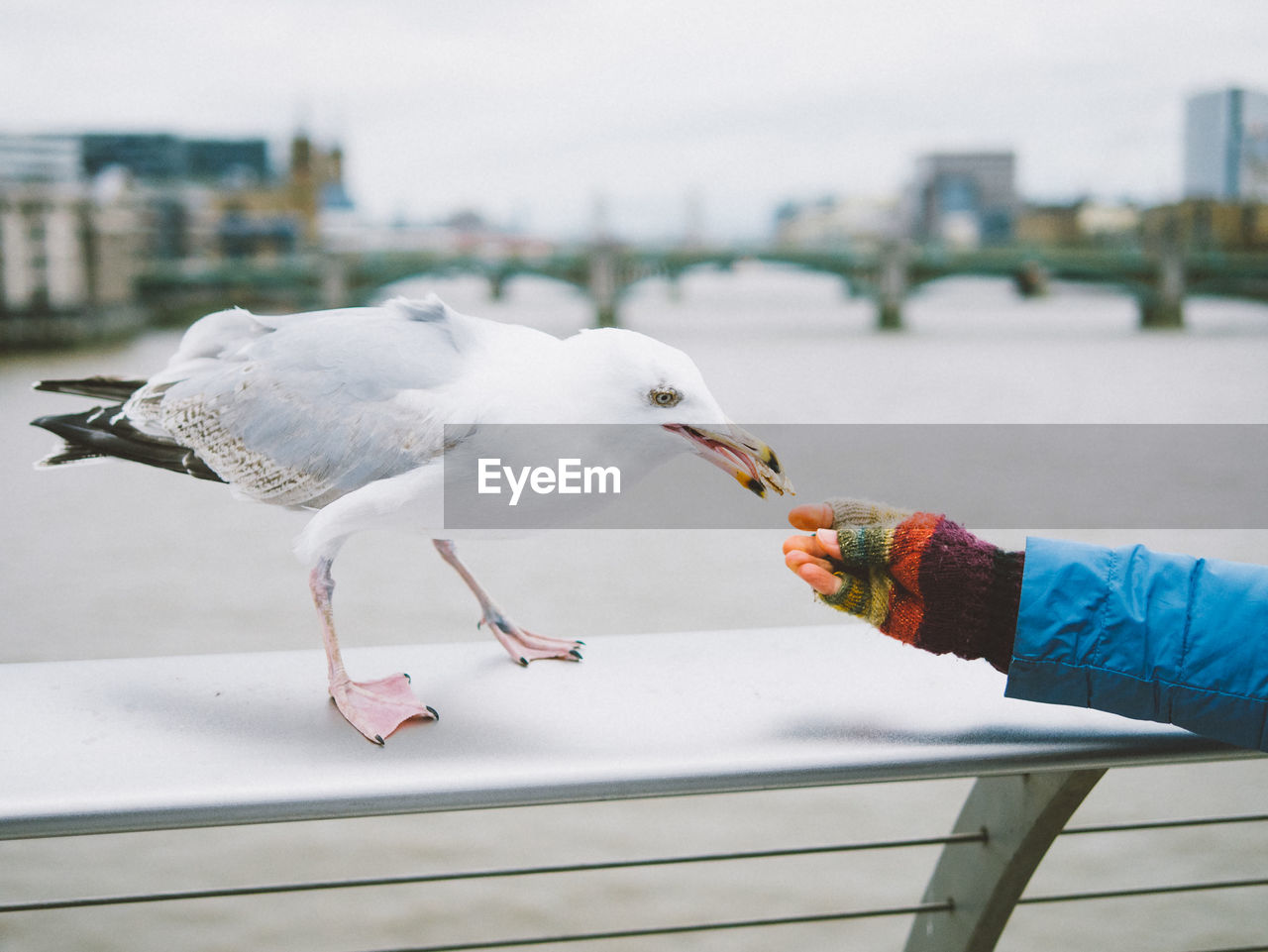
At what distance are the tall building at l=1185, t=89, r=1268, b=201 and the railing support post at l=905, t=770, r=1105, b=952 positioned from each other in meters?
0.99

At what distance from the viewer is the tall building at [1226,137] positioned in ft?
4.52

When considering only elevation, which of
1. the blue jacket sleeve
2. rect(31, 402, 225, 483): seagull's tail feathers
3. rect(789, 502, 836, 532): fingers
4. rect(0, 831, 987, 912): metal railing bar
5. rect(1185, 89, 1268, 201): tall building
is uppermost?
rect(1185, 89, 1268, 201): tall building

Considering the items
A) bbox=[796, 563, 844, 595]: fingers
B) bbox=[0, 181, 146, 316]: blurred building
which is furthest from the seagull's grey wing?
bbox=[0, 181, 146, 316]: blurred building

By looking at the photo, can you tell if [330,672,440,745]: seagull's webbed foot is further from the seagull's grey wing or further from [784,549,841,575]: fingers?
[784,549,841,575]: fingers

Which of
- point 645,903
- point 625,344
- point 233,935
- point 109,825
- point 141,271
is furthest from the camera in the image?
point 141,271

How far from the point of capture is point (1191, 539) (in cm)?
477

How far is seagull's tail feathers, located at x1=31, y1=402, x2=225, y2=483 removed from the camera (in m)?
0.74

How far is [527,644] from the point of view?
2.67ft

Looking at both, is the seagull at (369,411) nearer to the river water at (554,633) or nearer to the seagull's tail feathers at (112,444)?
the seagull's tail feathers at (112,444)

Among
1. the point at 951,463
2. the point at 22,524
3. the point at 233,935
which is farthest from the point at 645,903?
the point at 22,524

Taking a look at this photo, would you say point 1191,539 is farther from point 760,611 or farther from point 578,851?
point 578,851

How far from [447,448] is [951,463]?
22.4 ft

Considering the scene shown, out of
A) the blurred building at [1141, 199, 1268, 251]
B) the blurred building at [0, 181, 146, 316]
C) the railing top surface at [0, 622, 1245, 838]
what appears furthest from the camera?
the blurred building at [0, 181, 146, 316]

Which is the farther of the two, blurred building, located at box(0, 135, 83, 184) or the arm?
blurred building, located at box(0, 135, 83, 184)
